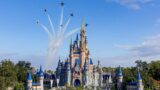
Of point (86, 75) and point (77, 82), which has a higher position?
point (86, 75)

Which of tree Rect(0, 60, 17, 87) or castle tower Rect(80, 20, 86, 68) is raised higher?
castle tower Rect(80, 20, 86, 68)

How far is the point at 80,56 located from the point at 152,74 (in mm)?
29462

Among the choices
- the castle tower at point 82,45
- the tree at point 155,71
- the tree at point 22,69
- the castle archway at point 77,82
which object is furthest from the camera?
the tree at point 155,71

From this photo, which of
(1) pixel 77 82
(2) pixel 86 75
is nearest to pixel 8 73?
(1) pixel 77 82

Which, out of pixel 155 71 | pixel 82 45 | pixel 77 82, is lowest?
pixel 77 82

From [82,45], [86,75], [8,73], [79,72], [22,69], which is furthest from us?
[22,69]

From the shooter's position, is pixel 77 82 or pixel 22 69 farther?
pixel 22 69

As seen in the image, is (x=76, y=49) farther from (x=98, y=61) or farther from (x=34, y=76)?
(x=34, y=76)

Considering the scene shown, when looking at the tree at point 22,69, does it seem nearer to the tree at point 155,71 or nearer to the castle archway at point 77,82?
the castle archway at point 77,82

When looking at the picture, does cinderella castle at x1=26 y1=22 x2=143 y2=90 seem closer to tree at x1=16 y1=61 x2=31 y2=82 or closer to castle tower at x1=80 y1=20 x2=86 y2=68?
castle tower at x1=80 y1=20 x2=86 y2=68

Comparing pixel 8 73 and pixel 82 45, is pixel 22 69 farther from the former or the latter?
pixel 82 45

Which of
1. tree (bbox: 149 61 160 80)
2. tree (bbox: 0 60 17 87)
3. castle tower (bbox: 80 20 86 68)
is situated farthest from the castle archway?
tree (bbox: 149 61 160 80)

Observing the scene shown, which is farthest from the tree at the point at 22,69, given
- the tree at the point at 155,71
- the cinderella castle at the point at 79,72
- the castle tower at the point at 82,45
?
the tree at the point at 155,71

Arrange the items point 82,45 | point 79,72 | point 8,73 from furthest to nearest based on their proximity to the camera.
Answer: point 82,45 → point 79,72 → point 8,73
